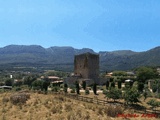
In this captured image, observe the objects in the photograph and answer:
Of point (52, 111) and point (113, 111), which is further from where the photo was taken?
point (113, 111)

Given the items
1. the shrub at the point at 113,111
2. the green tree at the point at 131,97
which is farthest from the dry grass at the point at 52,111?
the green tree at the point at 131,97

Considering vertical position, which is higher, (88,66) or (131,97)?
(88,66)

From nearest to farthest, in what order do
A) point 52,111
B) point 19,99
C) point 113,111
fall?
point 52,111, point 113,111, point 19,99

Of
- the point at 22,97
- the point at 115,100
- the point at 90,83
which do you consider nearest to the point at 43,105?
the point at 22,97


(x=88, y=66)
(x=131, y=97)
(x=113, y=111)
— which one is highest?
(x=88, y=66)

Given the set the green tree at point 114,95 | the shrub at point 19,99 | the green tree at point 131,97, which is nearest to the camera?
the shrub at point 19,99

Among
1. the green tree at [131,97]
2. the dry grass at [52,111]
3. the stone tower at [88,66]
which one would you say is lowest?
the dry grass at [52,111]

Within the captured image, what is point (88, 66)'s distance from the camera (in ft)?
267

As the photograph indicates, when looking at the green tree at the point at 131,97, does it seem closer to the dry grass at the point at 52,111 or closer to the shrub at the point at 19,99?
the dry grass at the point at 52,111

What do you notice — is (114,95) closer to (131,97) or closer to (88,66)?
(131,97)

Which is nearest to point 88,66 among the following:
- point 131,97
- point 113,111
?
point 131,97

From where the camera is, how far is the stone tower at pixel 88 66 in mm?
81375

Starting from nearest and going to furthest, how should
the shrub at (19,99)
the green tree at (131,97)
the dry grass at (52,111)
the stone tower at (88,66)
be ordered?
the dry grass at (52,111), the shrub at (19,99), the green tree at (131,97), the stone tower at (88,66)

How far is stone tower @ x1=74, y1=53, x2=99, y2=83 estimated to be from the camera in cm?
8138
